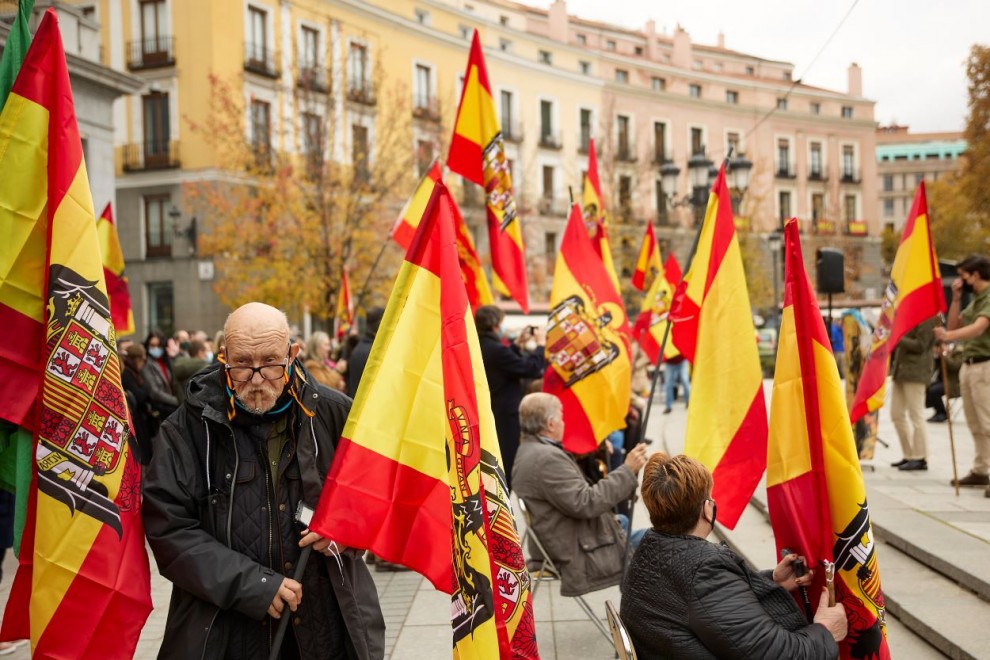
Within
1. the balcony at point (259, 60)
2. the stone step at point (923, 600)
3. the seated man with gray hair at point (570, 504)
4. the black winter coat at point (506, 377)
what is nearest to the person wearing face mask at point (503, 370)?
the black winter coat at point (506, 377)

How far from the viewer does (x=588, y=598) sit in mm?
6391

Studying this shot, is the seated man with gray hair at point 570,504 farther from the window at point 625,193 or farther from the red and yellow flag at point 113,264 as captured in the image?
the window at point 625,193

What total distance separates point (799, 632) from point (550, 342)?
410cm

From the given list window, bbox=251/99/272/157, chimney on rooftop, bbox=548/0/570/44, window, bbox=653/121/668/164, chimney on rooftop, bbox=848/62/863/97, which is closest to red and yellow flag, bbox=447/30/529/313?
window, bbox=251/99/272/157

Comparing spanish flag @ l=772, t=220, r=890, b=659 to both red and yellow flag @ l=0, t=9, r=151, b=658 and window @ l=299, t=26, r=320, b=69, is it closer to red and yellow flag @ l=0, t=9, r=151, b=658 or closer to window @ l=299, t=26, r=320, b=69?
red and yellow flag @ l=0, t=9, r=151, b=658

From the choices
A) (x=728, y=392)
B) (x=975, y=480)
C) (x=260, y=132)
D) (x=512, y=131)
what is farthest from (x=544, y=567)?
(x=512, y=131)

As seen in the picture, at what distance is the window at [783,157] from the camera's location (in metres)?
56.4

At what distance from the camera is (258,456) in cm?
298

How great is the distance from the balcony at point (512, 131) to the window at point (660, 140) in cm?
992

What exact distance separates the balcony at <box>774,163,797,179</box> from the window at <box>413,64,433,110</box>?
25.4 m

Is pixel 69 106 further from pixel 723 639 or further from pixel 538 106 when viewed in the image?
pixel 538 106

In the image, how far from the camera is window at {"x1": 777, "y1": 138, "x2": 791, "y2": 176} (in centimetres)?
5641

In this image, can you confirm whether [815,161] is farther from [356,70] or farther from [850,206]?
[356,70]

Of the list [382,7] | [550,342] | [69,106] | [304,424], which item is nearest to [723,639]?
[304,424]
